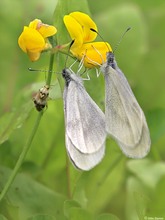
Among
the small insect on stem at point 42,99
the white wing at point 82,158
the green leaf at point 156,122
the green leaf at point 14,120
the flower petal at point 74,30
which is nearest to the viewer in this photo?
the white wing at point 82,158

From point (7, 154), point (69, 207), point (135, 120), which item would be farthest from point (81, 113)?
point (7, 154)

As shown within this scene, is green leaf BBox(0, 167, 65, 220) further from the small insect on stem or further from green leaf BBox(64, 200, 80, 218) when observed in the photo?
the small insect on stem

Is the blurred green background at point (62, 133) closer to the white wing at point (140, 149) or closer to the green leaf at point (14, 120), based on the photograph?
the green leaf at point (14, 120)

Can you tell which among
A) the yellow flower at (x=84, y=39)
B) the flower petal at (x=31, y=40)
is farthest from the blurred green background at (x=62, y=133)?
the flower petal at (x=31, y=40)

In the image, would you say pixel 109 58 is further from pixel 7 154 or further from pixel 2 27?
pixel 2 27

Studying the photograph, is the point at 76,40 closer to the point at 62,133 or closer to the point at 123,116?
the point at 123,116

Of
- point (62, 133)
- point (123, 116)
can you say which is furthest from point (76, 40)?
point (62, 133)
